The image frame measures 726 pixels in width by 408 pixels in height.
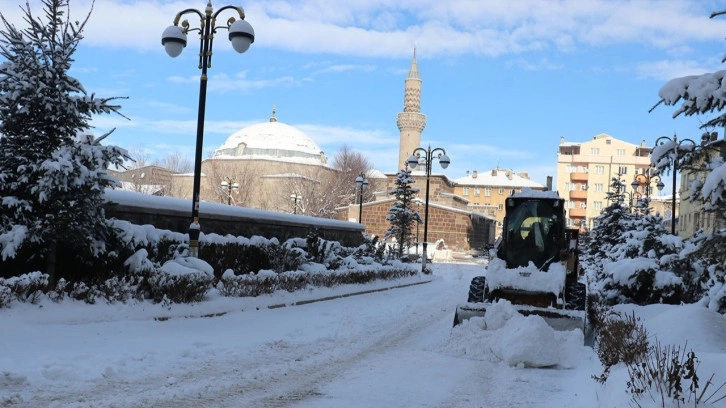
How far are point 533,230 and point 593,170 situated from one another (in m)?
98.8

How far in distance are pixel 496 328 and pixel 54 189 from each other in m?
7.24

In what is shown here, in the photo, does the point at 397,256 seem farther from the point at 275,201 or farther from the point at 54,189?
the point at 275,201

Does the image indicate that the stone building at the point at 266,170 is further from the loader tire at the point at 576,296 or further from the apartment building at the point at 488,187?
the loader tire at the point at 576,296

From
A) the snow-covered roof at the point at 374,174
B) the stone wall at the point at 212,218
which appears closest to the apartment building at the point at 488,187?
the snow-covered roof at the point at 374,174

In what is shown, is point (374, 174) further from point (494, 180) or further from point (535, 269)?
point (535, 269)

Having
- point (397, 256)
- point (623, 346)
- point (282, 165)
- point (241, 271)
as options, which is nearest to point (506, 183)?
point (282, 165)

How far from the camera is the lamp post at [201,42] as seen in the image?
12422 millimetres

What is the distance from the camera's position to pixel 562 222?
1135cm

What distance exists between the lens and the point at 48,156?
9852 mm

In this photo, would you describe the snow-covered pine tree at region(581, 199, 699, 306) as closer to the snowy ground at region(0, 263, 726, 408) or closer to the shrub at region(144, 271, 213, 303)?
the snowy ground at region(0, 263, 726, 408)

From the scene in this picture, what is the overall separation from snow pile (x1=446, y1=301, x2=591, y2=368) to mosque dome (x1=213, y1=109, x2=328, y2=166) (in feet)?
272

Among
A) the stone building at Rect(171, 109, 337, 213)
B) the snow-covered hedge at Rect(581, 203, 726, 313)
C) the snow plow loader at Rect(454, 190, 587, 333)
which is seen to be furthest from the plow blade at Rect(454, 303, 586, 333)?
the stone building at Rect(171, 109, 337, 213)

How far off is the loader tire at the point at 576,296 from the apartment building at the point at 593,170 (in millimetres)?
94367

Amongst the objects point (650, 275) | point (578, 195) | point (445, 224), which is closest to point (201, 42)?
point (650, 275)
